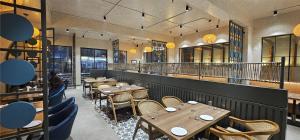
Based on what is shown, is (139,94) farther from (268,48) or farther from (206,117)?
(268,48)

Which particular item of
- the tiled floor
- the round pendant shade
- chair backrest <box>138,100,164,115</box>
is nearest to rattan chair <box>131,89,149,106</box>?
the tiled floor

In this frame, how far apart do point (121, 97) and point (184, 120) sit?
2209 mm

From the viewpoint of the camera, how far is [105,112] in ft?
14.1

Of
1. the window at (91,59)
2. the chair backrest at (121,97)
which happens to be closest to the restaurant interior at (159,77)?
the chair backrest at (121,97)

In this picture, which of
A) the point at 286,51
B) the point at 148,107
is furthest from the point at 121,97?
the point at 286,51

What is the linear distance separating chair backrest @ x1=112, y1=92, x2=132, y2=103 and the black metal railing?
1.34m

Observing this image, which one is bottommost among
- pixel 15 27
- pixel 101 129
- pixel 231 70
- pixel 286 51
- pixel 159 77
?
pixel 101 129

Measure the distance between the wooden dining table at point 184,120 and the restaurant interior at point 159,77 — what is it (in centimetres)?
2

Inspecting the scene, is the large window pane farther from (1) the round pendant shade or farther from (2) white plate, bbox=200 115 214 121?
(1) the round pendant shade

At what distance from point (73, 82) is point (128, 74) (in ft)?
16.5

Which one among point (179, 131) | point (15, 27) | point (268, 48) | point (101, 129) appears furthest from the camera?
point (268, 48)

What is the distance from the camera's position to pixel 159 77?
14.5ft

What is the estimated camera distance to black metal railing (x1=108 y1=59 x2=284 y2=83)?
241cm

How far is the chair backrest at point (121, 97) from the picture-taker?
12.5 feet
